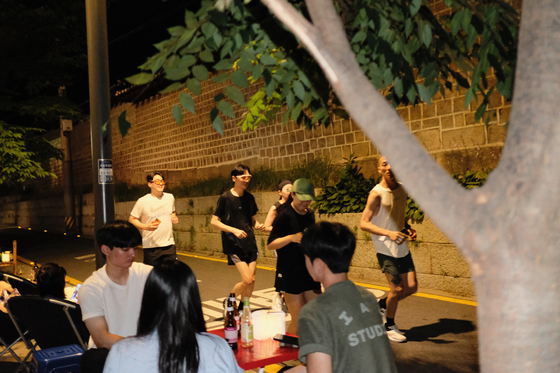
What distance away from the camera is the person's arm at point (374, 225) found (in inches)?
235

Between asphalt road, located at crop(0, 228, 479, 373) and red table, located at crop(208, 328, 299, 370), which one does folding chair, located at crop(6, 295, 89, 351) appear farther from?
asphalt road, located at crop(0, 228, 479, 373)

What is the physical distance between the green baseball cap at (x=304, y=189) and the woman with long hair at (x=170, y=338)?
116 inches

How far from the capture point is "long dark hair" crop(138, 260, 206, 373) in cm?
242

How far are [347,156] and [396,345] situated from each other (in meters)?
6.42

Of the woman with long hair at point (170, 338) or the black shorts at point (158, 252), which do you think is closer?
the woman with long hair at point (170, 338)

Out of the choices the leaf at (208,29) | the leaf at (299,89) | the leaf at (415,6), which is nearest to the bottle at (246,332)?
the leaf at (299,89)

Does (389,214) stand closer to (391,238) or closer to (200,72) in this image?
(391,238)

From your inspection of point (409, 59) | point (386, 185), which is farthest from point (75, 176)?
point (409, 59)

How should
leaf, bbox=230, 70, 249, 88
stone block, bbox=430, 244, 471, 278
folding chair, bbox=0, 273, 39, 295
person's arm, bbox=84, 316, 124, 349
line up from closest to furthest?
leaf, bbox=230, 70, 249, 88 < person's arm, bbox=84, 316, 124, 349 < folding chair, bbox=0, 273, 39, 295 < stone block, bbox=430, 244, 471, 278

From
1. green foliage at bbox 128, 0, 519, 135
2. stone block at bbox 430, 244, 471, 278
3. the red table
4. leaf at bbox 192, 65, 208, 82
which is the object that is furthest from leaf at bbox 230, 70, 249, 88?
stone block at bbox 430, 244, 471, 278

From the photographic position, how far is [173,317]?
8.04ft

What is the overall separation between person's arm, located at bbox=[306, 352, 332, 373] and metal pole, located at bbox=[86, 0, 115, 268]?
4761 mm

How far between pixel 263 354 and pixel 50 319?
2001mm

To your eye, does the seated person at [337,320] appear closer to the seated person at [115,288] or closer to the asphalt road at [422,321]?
the seated person at [115,288]
